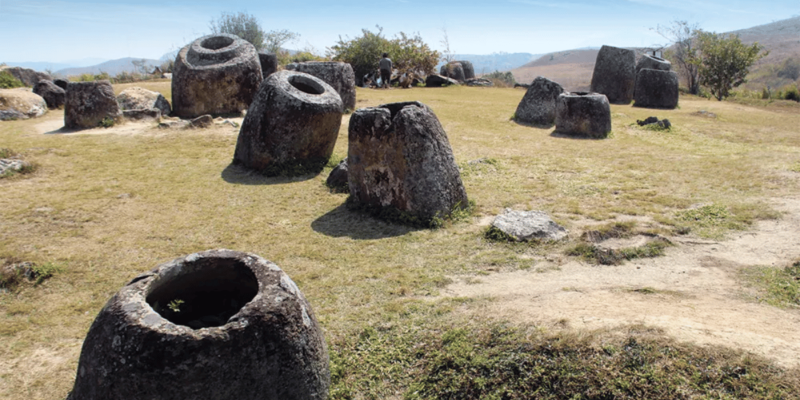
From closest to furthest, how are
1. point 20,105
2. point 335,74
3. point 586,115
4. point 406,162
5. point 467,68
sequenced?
point 406,162 → point 586,115 → point 20,105 → point 335,74 → point 467,68

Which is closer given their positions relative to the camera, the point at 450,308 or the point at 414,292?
the point at 450,308

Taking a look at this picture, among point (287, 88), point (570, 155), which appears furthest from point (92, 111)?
point (570, 155)

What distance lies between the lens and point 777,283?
507 cm

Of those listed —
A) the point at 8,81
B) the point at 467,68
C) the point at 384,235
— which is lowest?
the point at 384,235

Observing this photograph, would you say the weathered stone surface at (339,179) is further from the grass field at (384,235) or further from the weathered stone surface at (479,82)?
the weathered stone surface at (479,82)

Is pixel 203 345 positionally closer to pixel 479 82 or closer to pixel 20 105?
pixel 20 105

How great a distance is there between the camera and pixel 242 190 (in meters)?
8.66

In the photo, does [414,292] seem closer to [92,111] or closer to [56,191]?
[56,191]

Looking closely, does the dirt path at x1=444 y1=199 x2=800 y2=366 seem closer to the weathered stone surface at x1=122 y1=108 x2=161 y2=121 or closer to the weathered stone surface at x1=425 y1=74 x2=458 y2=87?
the weathered stone surface at x1=122 y1=108 x2=161 y2=121

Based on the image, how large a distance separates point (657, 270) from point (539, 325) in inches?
82.7

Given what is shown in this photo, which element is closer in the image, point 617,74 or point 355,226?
point 355,226

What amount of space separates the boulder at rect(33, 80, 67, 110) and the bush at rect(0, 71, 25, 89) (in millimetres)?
2797

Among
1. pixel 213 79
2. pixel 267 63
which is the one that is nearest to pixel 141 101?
pixel 213 79

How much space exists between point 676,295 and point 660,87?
1685cm
